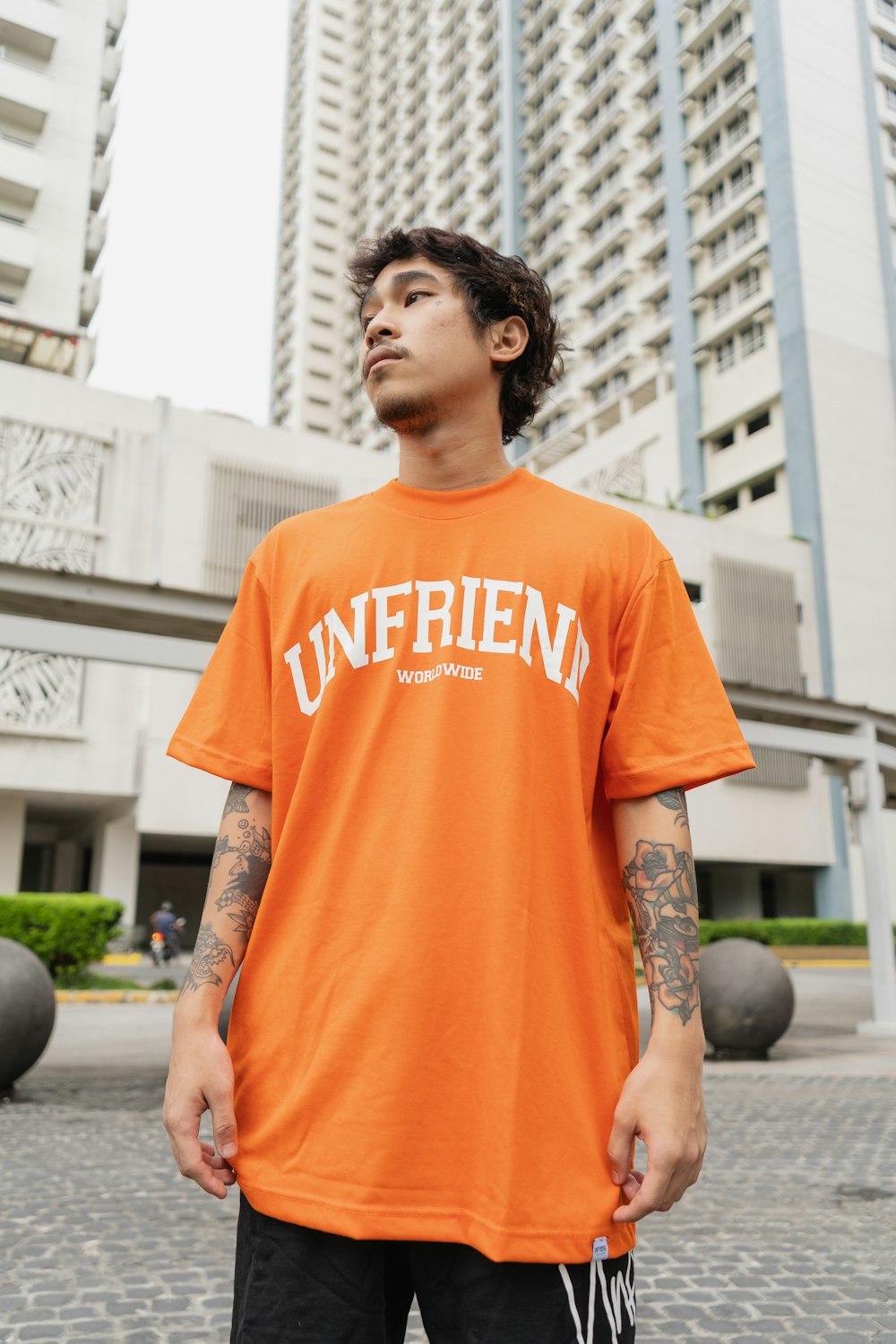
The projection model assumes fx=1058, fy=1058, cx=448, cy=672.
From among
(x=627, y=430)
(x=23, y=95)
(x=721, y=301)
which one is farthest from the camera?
(x=627, y=430)

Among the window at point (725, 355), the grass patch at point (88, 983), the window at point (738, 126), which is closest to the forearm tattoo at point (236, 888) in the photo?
the grass patch at point (88, 983)

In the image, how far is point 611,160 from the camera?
4866cm

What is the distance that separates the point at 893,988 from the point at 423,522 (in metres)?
13.6

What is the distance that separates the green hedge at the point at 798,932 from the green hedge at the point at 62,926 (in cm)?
1767

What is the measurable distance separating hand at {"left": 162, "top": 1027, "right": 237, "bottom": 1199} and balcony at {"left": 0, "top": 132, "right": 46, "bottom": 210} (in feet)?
130

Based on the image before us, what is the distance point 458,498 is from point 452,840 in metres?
0.60

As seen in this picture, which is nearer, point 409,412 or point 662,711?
point 662,711

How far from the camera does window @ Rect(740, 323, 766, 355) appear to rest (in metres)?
41.2

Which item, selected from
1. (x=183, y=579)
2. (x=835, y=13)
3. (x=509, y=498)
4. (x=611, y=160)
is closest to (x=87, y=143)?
(x=183, y=579)

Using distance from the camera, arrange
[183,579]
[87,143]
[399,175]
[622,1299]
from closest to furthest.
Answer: [622,1299], [183,579], [87,143], [399,175]

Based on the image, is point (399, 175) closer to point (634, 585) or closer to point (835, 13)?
point (835, 13)

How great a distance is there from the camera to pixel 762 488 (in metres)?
42.2

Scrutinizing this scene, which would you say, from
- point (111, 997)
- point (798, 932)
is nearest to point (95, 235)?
point (111, 997)

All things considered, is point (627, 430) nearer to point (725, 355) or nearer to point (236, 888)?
point (725, 355)
